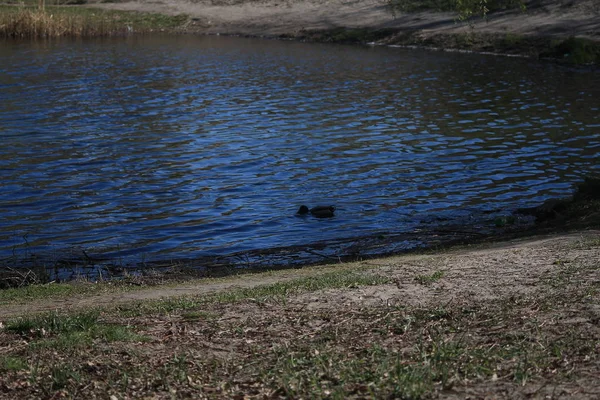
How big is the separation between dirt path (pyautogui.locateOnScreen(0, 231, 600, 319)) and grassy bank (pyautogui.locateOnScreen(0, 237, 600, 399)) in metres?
0.05

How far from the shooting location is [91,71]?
33438 millimetres

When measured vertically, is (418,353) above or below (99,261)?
above

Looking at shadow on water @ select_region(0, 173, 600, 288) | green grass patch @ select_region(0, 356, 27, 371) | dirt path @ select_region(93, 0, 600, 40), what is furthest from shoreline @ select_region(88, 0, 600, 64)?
green grass patch @ select_region(0, 356, 27, 371)

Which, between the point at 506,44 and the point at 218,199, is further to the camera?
the point at 506,44

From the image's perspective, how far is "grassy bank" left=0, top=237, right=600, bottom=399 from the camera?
5980mm

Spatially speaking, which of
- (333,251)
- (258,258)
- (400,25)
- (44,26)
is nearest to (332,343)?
(258,258)

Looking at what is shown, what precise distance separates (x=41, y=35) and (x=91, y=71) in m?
10.8

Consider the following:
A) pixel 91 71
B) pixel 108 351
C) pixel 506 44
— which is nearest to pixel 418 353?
pixel 108 351

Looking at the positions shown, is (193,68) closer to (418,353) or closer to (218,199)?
(218,199)

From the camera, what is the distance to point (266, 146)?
71.9 feet

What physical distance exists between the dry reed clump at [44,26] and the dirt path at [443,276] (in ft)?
112

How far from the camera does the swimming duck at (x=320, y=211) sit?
51.9 ft

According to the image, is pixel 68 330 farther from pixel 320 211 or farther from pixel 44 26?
pixel 44 26

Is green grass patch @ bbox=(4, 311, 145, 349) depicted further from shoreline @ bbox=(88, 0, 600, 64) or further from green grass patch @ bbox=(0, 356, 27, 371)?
shoreline @ bbox=(88, 0, 600, 64)
